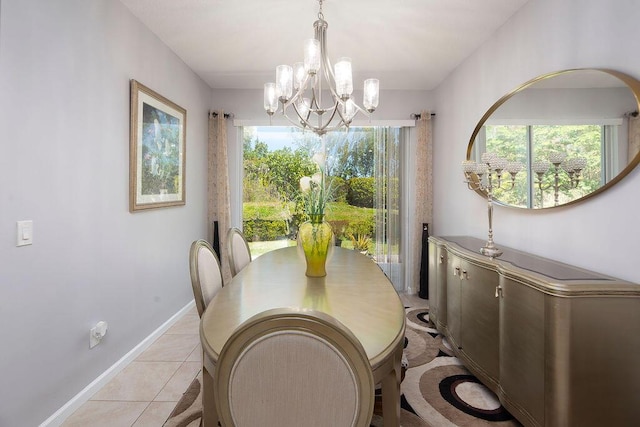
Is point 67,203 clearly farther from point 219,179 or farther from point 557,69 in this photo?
point 557,69

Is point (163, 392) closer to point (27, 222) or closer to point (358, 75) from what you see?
point (27, 222)

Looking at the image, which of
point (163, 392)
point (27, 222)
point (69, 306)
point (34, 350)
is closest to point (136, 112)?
point (27, 222)

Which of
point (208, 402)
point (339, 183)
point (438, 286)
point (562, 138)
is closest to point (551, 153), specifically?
point (562, 138)

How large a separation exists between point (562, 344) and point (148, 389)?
237 centimetres

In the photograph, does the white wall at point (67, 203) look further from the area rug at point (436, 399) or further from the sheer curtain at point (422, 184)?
the sheer curtain at point (422, 184)

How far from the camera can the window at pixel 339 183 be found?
14.5 feet

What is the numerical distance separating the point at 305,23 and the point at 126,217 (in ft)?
6.76

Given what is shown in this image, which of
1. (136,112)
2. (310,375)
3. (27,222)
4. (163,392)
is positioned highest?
(136,112)

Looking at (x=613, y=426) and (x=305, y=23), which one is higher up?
(x=305, y=23)

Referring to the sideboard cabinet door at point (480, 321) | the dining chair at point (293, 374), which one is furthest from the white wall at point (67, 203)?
the sideboard cabinet door at point (480, 321)

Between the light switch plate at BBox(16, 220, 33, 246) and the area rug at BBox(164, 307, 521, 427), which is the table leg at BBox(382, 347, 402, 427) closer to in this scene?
the area rug at BBox(164, 307, 521, 427)

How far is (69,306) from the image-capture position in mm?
1936

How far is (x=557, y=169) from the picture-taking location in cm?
207

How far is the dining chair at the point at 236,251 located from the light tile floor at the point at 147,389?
23.8 inches
